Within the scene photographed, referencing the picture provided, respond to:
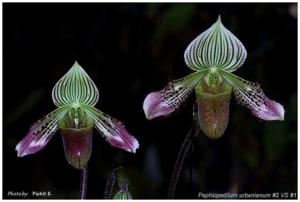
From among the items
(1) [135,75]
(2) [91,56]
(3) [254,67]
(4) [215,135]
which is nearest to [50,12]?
(2) [91,56]

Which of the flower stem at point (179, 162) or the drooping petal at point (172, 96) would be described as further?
the drooping petal at point (172, 96)

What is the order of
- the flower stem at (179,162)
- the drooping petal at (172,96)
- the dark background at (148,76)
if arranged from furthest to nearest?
the dark background at (148,76) → the drooping petal at (172,96) → the flower stem at (179,162)

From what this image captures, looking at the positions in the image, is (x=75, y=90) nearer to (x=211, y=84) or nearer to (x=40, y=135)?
(x=40, y=135)

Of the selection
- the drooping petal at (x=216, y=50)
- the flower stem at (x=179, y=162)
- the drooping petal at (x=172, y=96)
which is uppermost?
the drooping petal at (x=216, y=50)

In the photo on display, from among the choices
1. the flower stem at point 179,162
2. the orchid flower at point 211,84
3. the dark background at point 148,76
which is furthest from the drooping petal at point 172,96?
the dark background at point 148,76

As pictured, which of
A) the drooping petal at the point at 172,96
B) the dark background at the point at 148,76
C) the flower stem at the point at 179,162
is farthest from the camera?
the dark background at the point at 148,76

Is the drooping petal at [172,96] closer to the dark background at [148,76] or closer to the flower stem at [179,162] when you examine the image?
the flower stem at [179,162]
